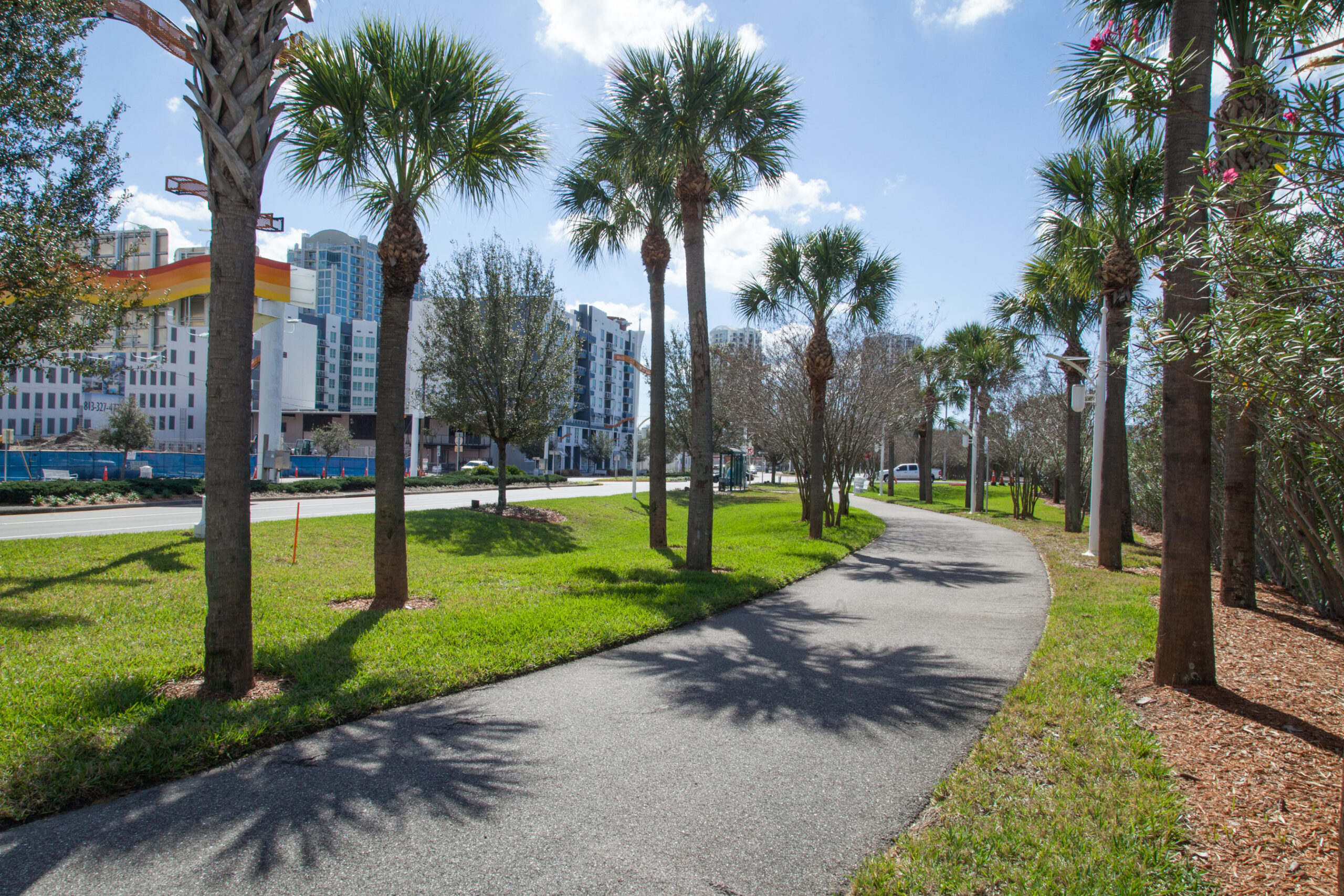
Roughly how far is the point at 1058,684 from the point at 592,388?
4170 inches

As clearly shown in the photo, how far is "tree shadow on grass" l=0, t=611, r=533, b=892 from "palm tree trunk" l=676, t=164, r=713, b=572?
262 inches

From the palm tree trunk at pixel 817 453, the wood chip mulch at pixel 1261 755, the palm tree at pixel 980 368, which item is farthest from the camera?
the palm tree at pixel 980 368

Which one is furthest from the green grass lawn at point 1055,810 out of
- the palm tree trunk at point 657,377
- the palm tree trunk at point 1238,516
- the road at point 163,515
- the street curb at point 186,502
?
the street curb at point 186,502

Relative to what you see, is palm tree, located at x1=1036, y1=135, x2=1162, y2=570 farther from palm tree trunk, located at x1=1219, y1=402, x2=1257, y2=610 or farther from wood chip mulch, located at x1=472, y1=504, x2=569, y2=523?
wood chip mulch, located at x1=472, y1=504, x2=569, y2=523

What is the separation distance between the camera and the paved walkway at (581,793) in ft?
9.98

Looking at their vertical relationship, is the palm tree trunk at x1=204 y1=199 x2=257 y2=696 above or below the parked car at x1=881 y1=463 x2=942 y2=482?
above

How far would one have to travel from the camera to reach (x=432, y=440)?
85125 millimetres

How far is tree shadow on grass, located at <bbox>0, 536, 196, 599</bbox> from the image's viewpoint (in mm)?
8500

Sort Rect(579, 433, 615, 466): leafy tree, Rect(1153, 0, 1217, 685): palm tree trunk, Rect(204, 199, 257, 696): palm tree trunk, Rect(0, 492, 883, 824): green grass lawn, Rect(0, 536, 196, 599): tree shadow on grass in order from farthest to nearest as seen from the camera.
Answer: Rect(579, 433, 615, 466): leafy tree
Rect(0, 536, 196, 599): tree shadow on grass
Rect(1153, 0, 1217, 685): palm tree trunk
Rect(204, 199, 257, 696): palm tree trunk
Rect(0, 492, 883, 824): green grass lawn

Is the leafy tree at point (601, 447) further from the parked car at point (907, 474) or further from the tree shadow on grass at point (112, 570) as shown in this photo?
the tree shadow on grass at point (112, 570)

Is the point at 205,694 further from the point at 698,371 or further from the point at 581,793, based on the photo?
the point at 698,371

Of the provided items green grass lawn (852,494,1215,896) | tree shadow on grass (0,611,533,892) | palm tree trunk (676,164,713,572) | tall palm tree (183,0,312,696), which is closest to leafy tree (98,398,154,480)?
palm tree trunk (676,164,713,572)

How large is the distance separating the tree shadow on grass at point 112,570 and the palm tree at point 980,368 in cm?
2827

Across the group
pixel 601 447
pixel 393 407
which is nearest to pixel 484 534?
pixel 393 407
